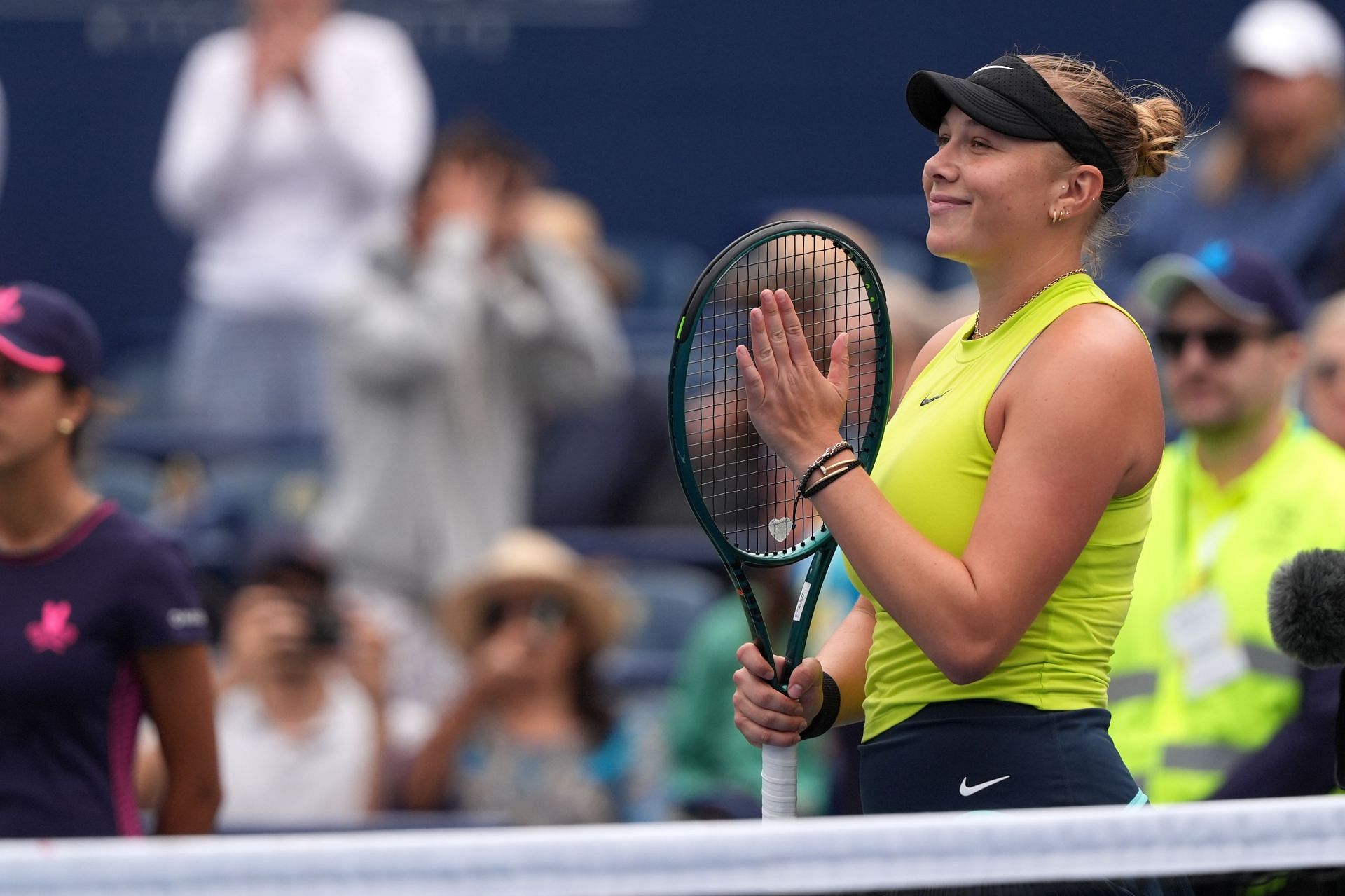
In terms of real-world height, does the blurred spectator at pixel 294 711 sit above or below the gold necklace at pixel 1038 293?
below

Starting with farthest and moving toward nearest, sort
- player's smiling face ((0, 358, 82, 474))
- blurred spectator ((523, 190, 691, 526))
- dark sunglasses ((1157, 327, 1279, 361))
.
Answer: blurred spectator ((523, 190, 691, 526)) → dark sunglasses ((1157, 327, 1279, 361)) → player's smiling face ((0, 358, 82, 474))

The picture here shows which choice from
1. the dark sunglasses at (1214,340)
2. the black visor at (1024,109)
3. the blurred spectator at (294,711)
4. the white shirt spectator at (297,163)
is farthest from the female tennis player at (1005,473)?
the white shirt spectator at (297,163)

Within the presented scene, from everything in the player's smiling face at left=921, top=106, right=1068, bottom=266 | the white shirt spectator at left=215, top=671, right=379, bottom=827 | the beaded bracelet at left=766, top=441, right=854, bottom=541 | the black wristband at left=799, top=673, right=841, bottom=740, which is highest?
the player's smiling face at left=921, top=106, right=1068, bottom=266

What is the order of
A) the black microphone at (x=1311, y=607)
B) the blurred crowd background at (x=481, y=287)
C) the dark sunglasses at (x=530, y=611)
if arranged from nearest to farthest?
1. the black microphone at (x=1311, y=607)
2. the blurred crowd background at (x=481, y=287)
3. the dark sunglasses at (x=530, y=611)

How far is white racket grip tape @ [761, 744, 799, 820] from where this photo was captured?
2070 millimetres

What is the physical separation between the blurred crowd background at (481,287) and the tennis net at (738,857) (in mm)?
1823

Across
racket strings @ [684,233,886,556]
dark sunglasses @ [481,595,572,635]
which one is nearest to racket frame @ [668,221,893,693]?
racket strings @ [684,233,886,556]

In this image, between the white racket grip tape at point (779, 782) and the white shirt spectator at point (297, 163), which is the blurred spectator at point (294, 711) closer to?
the white shirt spectator at point (297, 163)

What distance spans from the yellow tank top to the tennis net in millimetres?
201

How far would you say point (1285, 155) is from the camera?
5707 mm

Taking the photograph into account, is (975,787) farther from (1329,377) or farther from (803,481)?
(1329,377)

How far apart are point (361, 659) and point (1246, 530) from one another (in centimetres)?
271

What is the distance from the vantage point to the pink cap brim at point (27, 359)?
2.92 metres

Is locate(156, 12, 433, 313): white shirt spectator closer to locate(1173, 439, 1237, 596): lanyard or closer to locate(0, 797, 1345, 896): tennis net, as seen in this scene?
locate(1173, 439, 1237, 596): lanyard
